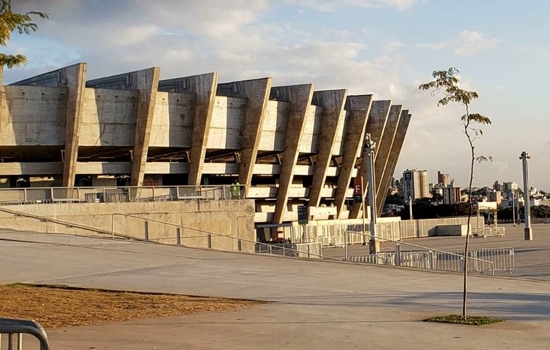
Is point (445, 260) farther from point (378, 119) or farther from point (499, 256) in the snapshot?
point (378, 119)

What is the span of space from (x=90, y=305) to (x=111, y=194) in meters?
21.4

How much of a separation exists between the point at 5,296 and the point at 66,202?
19.3m

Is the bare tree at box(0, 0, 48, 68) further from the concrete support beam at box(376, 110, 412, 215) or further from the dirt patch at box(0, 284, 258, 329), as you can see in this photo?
the concrete support beam at box(376, 110, 412, 215)

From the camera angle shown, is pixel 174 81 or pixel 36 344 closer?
pixel 36 344

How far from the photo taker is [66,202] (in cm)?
3300

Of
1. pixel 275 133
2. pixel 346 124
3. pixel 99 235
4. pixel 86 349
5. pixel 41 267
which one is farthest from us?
pixel 346 124

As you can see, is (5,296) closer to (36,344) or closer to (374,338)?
(36,344)

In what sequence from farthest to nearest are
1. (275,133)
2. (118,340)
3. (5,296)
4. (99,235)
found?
1. (275,133)
2. (99,235)
3. (5,296)
4. (118,340)

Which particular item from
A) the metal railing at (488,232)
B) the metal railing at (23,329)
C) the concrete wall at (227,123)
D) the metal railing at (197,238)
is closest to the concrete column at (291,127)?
the concrete wall at (227,123)

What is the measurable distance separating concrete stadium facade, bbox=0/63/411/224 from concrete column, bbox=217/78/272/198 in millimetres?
81

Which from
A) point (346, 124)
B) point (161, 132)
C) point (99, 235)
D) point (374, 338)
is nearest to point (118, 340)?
point (374, 338)

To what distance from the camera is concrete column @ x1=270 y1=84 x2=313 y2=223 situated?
6222 centimetres

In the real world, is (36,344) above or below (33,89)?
below

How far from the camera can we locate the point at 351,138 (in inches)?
2844
